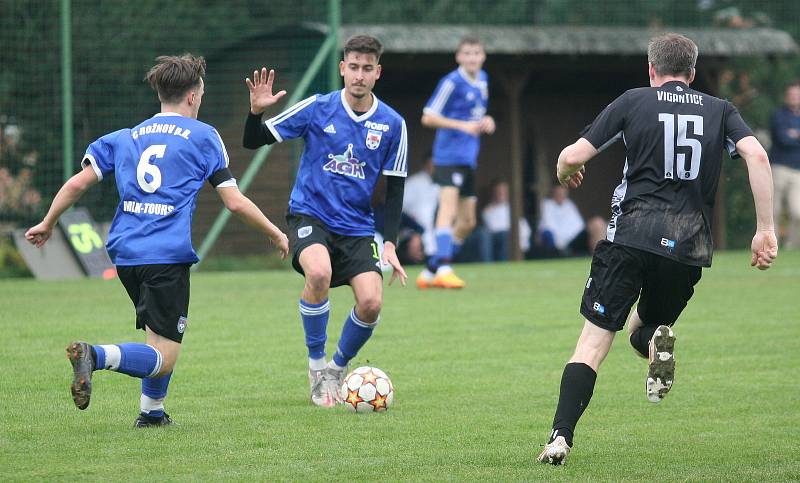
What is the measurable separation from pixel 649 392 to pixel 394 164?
8.64ft

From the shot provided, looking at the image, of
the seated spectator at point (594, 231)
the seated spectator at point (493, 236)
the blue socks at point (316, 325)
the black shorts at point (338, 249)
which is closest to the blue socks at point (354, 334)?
the blue socks at point (316, 325)

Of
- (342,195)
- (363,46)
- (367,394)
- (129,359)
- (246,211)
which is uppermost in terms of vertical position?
(363,46)

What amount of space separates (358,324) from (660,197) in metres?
2.23

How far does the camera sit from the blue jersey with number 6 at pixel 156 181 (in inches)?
236

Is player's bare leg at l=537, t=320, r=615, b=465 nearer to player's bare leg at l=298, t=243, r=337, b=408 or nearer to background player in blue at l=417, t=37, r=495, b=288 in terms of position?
player's bare leg at l=298, t=243, r=337, b=408

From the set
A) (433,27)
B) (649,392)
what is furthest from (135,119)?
(649,392)

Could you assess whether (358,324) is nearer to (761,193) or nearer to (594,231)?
(761,193)

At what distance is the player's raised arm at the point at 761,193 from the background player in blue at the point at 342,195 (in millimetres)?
2256

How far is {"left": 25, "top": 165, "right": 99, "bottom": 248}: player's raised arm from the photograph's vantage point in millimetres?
5980

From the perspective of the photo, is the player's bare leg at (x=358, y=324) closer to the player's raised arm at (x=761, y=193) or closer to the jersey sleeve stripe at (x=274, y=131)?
the jersey sleeve stripe at (x=274, y=131)

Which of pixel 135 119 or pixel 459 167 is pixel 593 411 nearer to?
pixel 459 167

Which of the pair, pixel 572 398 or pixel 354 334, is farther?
pixel 354 334

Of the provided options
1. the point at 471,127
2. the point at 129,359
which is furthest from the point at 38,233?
the point at 471,127

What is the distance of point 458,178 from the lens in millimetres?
13523
